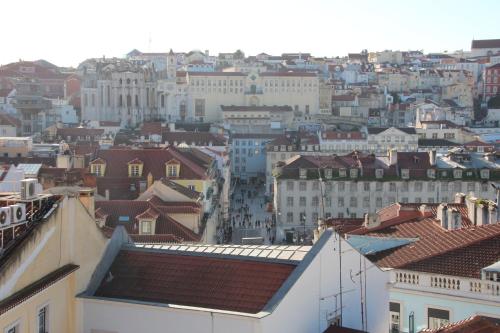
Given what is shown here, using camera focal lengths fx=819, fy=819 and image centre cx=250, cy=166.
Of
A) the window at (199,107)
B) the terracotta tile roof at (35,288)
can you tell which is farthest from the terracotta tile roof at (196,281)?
the window at (199,107)

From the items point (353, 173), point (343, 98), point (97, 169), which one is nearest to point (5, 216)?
point (97, 169)

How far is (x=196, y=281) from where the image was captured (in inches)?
554

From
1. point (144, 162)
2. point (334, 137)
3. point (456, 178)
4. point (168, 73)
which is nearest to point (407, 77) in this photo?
point (168, 73)

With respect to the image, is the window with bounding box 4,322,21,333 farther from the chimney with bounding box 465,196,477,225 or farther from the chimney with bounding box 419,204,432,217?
the chimney with bounding box 419,204,432,217

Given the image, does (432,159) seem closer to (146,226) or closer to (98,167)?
(98,167)

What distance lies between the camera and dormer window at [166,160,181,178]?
4084 cm

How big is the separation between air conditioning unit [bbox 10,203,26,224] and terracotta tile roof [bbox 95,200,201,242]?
16.7m

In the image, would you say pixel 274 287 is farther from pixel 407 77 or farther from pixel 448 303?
pixel 407 77

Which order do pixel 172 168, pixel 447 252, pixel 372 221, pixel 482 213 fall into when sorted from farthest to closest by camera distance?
1. pixel 172 168
2. pixel 372 221
3. pixel 482 213
4. pixel 447 252

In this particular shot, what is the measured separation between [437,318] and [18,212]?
1043 cm

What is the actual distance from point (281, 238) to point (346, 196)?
546 cm

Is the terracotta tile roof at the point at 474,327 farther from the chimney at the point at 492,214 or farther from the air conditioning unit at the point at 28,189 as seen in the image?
the chimney at the point at 492,214

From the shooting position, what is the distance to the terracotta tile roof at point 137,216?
3053 centimetres

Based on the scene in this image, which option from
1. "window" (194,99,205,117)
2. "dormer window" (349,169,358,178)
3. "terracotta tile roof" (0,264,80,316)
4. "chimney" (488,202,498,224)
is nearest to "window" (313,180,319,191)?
"dormer window" (349,169,358,178)
